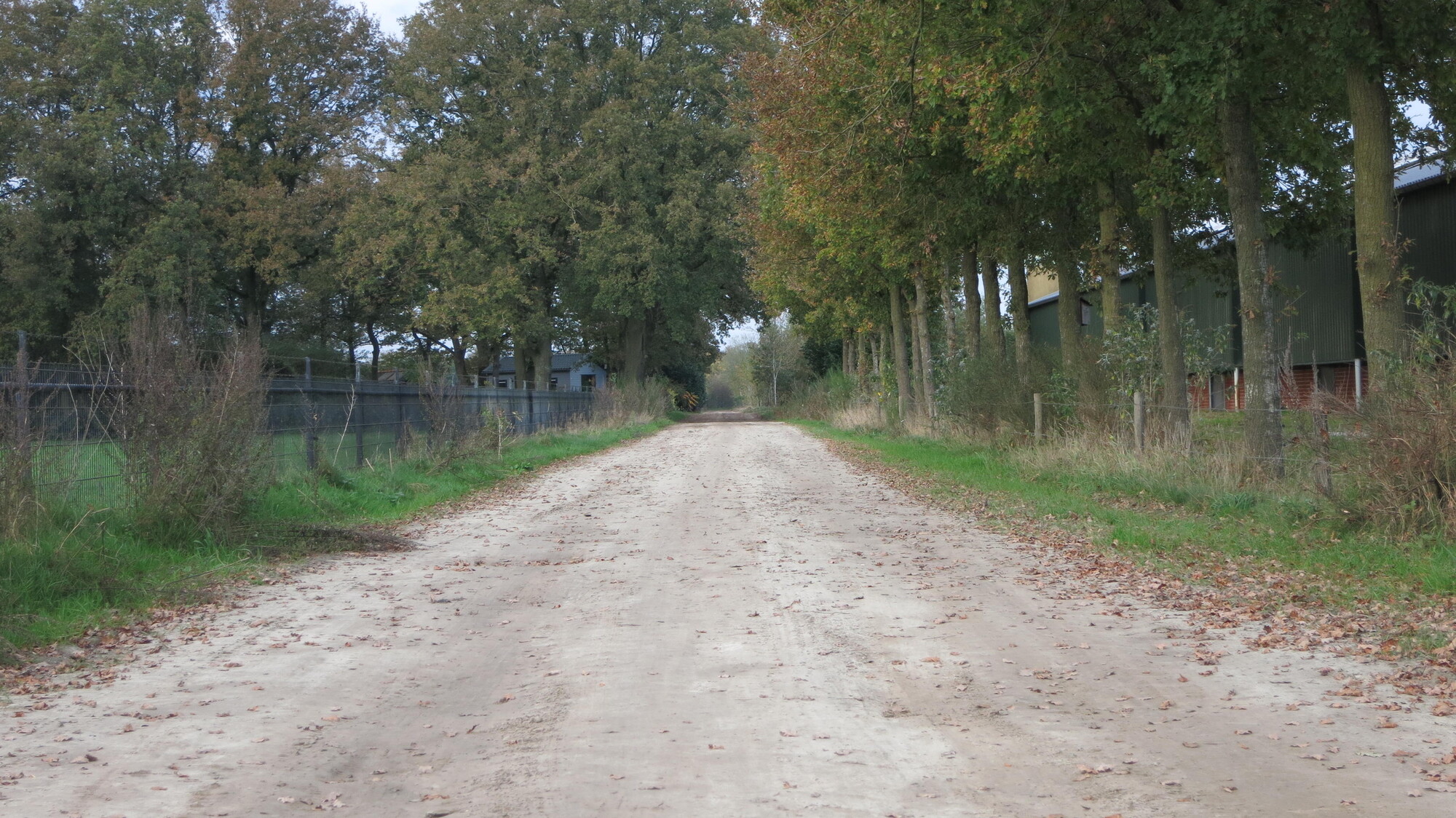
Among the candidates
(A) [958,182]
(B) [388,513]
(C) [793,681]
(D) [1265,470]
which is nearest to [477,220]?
(A) [958,182]

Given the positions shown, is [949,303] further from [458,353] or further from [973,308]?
[458,353]

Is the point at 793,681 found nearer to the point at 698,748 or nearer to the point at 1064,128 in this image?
the point at 698,748

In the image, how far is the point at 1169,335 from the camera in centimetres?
1741

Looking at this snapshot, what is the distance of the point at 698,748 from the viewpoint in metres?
5.29

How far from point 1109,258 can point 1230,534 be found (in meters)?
8.47

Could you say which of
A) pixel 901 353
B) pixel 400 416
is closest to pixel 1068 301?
pixel 400 416

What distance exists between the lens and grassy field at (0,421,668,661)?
803cm

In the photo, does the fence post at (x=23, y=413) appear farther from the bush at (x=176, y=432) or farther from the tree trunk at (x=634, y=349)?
the tree trunk at (x=634, y=349)

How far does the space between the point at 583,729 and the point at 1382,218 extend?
10.9 m

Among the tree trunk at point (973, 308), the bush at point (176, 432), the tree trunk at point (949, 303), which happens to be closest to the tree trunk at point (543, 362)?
the tree trunk at point (949, 303)

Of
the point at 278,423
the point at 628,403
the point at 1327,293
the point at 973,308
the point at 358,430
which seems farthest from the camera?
the point at 628,403

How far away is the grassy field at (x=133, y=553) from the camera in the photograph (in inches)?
316

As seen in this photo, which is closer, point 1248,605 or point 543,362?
point 1248,605

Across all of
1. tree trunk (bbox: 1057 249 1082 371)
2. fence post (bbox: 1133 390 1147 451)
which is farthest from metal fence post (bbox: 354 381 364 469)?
tree trunk (bbox: 1057 249 1082 371)
